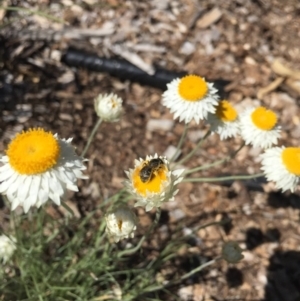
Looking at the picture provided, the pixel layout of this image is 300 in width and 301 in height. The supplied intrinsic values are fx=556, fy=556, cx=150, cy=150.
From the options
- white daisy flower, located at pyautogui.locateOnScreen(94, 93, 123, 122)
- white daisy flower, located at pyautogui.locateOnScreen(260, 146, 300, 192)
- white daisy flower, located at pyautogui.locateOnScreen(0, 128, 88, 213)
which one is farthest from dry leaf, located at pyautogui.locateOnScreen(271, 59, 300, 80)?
white daisy flower, located at pyautogui.locateOnScreen(0, 128, 88, 213)

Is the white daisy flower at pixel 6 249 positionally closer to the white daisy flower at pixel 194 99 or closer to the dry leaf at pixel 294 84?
the white daisy flower at pixel 194 99

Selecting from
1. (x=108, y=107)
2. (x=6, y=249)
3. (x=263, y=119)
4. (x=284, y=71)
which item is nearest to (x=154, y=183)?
(x=108, y=107)

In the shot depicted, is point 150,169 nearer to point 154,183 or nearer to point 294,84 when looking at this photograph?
point 154,183

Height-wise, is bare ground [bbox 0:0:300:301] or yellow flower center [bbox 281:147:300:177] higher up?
yellow flower center [bbox 281:147:300:177]

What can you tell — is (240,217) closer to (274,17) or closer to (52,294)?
(52,294)

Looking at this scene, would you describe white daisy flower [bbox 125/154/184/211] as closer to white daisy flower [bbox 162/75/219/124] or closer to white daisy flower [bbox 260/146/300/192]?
white daisy flower [bbox 162/75/219/124]

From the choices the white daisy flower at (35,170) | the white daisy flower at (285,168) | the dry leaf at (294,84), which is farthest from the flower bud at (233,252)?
the dry leaf at (294,84)
